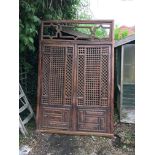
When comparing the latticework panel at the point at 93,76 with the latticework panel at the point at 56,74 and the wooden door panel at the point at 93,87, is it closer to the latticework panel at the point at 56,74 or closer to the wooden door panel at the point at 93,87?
the wooden door panel at the point at 93,87

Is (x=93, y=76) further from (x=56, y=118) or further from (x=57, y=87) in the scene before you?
(x=56, y=118)

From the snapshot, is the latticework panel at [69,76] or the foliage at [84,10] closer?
the latticework panel at [69,76]

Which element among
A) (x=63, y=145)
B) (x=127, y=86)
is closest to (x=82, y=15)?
(x=127, y=86)

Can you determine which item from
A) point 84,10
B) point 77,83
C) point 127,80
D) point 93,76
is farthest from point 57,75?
point 84,10

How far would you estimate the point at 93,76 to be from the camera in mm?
→ 3055

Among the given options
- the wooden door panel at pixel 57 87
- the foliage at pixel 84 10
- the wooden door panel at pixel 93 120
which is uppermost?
the foliage at pixel 84 10

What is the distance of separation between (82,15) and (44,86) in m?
2.16

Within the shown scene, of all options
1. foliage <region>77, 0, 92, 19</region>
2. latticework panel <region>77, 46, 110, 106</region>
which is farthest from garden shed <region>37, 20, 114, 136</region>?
foliage <region>77, 0, 92, 19</region>

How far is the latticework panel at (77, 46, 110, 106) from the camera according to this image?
3027mm

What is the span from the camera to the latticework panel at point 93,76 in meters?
3.03

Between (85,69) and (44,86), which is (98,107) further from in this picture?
(44,86)

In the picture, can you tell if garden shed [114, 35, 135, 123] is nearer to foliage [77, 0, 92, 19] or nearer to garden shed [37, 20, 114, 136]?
garden shed [37, 20, 114, 136]

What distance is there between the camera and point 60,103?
122 inches

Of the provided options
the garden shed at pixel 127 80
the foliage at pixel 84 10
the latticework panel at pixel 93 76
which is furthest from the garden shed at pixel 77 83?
the foliage at pixel 84 10
